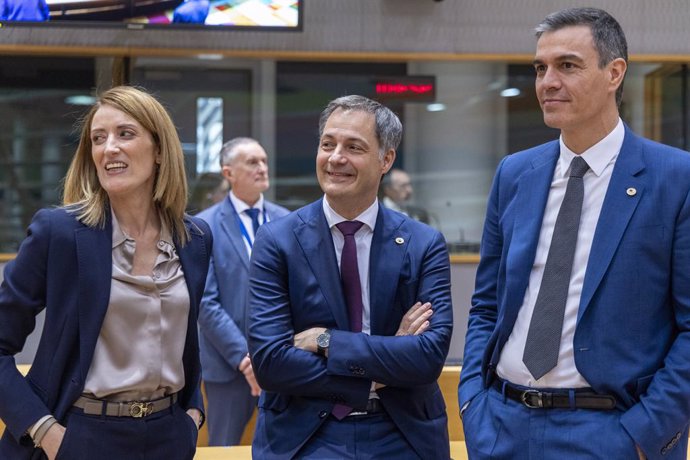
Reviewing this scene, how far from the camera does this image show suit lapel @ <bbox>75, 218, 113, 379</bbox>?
259 cm

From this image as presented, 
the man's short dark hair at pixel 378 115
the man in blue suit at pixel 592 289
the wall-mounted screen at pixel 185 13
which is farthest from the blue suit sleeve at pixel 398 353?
→ the wall-mounted screen at pixel 185 13

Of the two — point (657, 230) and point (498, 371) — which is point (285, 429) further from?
point (657, 230)

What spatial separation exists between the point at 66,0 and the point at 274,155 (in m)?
2.00

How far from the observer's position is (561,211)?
255 cm

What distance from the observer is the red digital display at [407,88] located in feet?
25.8

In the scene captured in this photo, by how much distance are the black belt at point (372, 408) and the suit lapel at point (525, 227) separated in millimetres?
524

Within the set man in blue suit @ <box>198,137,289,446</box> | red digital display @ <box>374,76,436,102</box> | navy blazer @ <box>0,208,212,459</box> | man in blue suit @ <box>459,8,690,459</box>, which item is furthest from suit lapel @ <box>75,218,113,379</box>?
red digital display @ <box>374,76,436,102</box>

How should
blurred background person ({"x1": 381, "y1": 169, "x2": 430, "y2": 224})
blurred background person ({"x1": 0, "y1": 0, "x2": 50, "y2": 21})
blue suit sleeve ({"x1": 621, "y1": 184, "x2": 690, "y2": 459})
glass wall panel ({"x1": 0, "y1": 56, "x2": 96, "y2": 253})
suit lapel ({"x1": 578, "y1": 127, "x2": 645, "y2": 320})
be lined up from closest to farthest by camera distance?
blue suit sleeve ({"x1": 621, "y1": 184, "x2": 690, "y2": 459}) → suit lapel ({"x1": 578, "y1": 127, "x2": 645, "y2": 320}) → blurred background person ({"x1": 0, "y1": 0, "x2": 50, "y2": 21}) → glass wall panel ({"x1": 0, "y1": 56, "x2": 96, "y2": 253}) → blurred background person ({"x1": 381, "y1": 169, "x2": 430, "y2": 224})

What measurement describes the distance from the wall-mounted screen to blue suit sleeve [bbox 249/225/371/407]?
432 cm

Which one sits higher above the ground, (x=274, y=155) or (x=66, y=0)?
(x=66, y=0)

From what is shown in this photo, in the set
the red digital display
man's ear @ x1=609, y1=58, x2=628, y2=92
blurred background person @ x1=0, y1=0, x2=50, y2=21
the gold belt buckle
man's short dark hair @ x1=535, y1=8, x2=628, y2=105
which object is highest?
blurred background person @ x1=0, y1=0, x2=50, y2=21

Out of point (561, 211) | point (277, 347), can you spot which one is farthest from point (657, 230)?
point (277, 347)

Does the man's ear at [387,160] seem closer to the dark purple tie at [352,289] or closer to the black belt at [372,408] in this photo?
the dark purple tie at [352,289]

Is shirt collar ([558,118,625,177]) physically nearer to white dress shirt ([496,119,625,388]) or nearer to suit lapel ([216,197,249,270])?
white dress shirt ([496,119,625,388])
